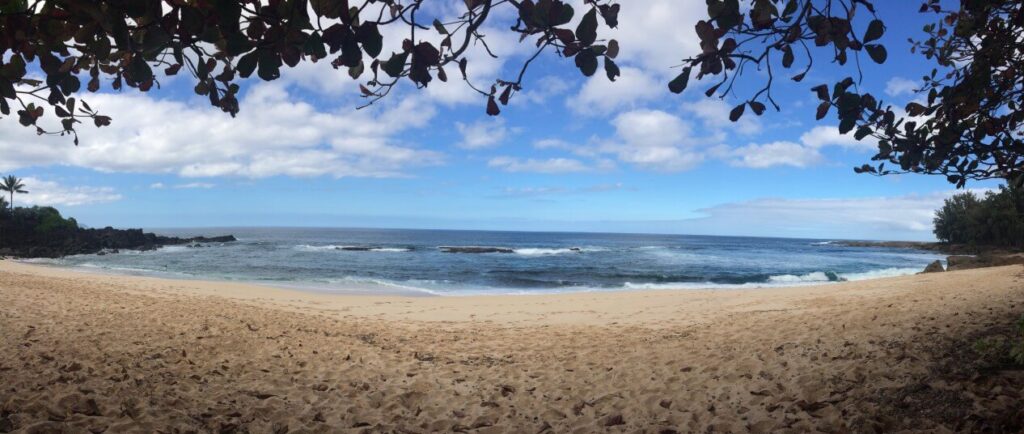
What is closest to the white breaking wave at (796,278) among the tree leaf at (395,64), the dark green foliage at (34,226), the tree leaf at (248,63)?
the tree leaf at (395,64)

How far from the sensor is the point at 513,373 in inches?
237

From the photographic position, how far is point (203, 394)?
4.78 meters

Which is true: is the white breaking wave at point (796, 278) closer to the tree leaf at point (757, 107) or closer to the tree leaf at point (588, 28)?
the tree leaf at point (757, 107)

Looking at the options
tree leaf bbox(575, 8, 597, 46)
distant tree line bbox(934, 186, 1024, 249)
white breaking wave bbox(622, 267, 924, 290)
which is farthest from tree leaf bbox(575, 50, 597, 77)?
distant tree line bbox(934, 186, 1024, 249)

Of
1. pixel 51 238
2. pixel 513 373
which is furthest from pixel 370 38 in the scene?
pixel 51 238

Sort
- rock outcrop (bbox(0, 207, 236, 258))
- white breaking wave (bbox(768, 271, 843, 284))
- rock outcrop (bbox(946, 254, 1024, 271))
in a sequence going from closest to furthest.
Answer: rock outcrop (bbox(946, 254, 1024, 271)) → white breaking wave (bbox(768, 271, 843, 284)) → rock outcrop (bbox(0, 207, 236, 258))

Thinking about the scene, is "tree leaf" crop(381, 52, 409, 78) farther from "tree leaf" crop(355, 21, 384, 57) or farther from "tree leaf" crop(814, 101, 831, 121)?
"tree leaf" crop(814, 101, 831, 121)

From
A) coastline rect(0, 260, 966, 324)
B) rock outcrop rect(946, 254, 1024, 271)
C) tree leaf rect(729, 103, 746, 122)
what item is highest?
tree leaf rect(729, 103, 746, 122)

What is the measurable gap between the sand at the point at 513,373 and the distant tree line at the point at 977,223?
36.3m

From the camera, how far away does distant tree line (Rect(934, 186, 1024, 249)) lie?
4100cm

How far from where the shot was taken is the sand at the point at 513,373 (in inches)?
163

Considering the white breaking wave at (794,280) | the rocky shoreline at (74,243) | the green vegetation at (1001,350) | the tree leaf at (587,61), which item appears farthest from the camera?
the rocky shoreline at (74,243)

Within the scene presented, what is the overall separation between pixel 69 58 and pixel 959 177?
5316mm

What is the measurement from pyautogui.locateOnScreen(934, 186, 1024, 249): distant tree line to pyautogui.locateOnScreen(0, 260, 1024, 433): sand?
36.3 meters
